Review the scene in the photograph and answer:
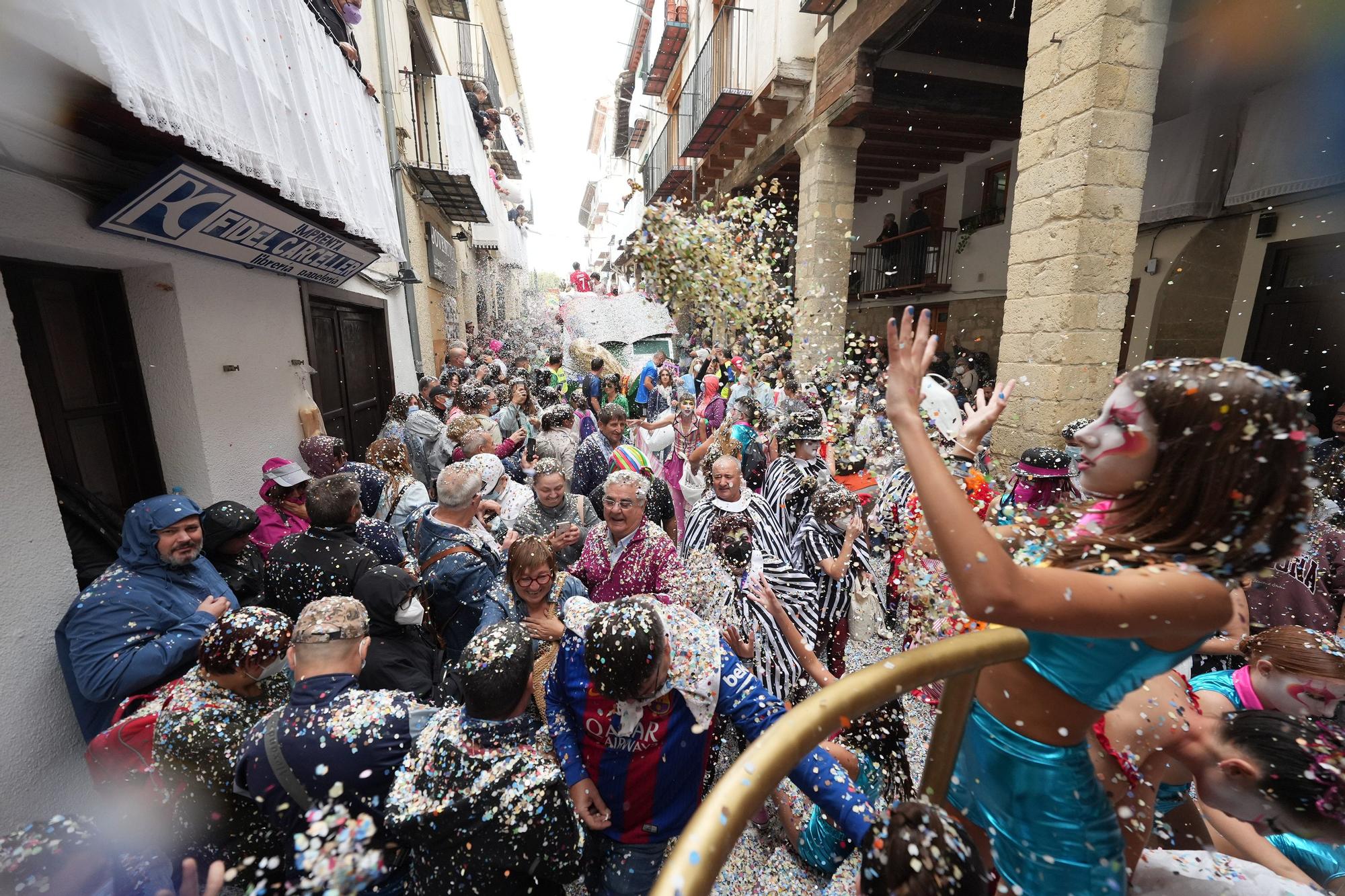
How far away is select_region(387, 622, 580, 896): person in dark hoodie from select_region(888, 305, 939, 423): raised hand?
4.01 feet

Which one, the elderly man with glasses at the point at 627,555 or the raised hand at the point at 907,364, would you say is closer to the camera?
the raised hand at the point at 907,364

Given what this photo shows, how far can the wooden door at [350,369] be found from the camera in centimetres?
618

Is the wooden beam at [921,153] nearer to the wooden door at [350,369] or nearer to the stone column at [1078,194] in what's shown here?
the stone column at [1078,194]

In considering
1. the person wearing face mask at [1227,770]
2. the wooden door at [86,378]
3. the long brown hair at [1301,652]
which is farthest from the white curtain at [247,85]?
the long brown hair at [1301,652]

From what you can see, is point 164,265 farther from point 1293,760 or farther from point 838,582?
point 1293,760

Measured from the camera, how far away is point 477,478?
9.62 feet

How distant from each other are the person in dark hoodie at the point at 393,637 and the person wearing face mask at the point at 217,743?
46 cm

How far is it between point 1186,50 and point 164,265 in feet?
31.0

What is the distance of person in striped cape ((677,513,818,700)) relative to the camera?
267 cm

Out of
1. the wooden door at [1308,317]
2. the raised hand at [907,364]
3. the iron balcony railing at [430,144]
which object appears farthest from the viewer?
the iron balcony railing at [430,144]

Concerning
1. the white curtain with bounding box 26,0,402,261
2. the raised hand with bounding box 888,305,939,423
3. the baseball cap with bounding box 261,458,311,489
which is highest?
the white curtain with bounding box 26,0,402,261

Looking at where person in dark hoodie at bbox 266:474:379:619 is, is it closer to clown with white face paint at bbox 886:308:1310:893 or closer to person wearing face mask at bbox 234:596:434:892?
person wearing face mask at bbox 234:596:434:892

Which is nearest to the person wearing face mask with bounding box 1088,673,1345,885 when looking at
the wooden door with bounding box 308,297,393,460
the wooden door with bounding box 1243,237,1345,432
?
the wooden door with bounding box 308,297,393,460

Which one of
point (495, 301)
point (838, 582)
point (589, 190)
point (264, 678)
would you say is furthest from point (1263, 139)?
point (589, 190)
